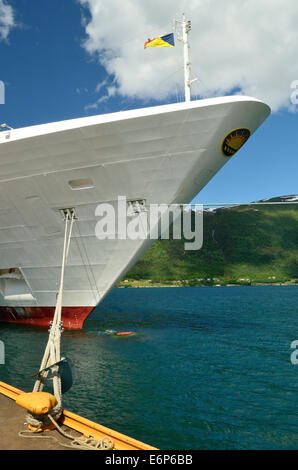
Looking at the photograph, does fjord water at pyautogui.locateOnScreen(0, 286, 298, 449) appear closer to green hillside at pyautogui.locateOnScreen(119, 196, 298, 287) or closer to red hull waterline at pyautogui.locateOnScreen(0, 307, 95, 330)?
red hull waterline at pyautogui.locateOnScreen(0, 307, 95, 330)

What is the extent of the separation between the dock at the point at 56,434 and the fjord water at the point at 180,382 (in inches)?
83.5

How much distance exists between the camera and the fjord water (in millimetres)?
7121

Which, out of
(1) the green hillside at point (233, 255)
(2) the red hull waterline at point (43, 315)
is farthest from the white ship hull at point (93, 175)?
(1) the green hillside at point (233, 255)

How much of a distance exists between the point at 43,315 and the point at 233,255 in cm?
13917

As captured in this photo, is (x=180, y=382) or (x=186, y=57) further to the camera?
(x=186, y=57)

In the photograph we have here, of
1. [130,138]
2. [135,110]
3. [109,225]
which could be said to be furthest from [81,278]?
[135,110]

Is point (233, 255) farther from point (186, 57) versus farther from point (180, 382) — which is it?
point (180, 382)

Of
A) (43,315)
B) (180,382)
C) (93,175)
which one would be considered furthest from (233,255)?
(180,382)

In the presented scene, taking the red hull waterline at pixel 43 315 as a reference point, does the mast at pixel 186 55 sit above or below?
above

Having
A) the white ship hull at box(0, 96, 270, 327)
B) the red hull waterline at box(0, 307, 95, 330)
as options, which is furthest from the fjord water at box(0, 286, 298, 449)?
the white ship hull at box(0, 96, 270, 327)

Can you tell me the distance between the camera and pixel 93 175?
467 inches

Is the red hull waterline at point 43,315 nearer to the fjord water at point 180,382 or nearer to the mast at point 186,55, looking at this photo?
the fjord water at point 180,382

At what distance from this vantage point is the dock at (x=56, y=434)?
4.53m

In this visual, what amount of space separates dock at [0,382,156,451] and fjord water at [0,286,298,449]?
2121 mm
